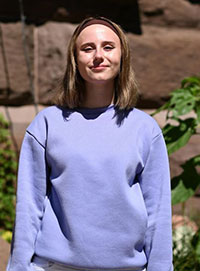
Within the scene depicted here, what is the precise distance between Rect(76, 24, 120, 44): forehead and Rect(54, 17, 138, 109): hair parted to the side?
0.09 ft

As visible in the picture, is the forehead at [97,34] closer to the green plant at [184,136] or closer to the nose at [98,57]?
the nose at [98,57]

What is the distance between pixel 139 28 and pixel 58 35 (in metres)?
0.52

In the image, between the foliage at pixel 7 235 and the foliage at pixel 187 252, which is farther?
the foliage at pixel 7 235

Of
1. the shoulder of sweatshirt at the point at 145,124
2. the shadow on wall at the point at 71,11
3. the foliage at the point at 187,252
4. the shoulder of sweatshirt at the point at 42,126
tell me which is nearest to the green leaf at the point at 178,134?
the foliage at the point at 187,252

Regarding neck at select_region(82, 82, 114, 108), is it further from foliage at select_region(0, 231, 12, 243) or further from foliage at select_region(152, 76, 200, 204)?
foliage at select_region(0, 231, 12, 243)

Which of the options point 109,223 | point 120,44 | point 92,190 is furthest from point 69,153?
point 120,44

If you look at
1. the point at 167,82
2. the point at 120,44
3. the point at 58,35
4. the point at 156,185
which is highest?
the point at 120,44

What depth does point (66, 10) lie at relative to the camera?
3240 millimetres

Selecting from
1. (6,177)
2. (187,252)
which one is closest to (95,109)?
(187,252)

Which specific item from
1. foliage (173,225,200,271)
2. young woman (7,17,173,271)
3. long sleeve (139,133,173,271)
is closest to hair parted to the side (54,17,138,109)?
young woman (7,17,173,271)

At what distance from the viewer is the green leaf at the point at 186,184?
2.39 meters

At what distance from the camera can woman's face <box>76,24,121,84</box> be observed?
5.32ft

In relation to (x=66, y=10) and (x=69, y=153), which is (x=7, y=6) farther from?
(x=69, y=153)

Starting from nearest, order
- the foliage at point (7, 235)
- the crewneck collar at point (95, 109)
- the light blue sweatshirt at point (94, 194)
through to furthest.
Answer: the light blue sweatshirt at point (94, 194) → the crewneck collar at point (95, 109) → the foliage at point (7, 235)
